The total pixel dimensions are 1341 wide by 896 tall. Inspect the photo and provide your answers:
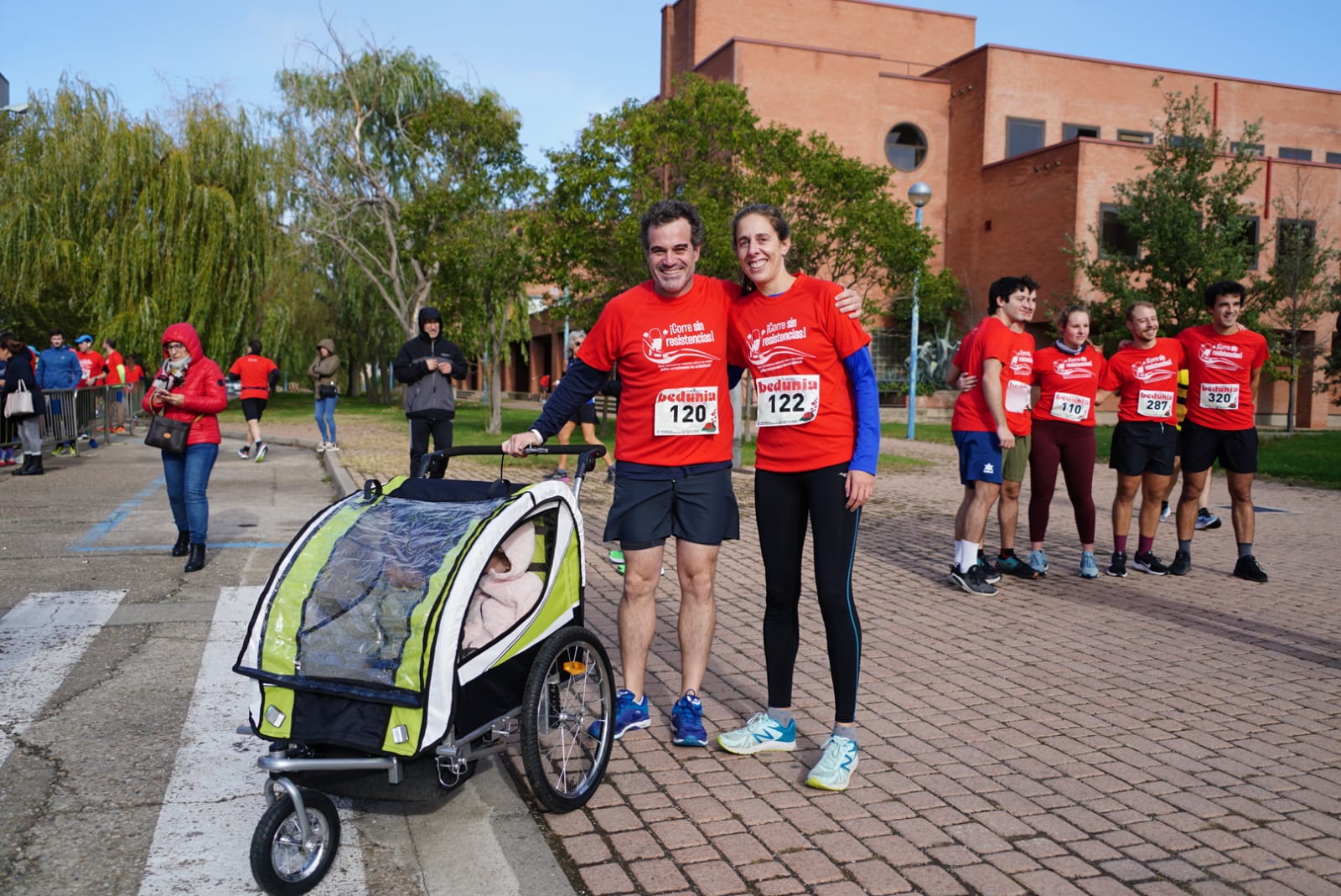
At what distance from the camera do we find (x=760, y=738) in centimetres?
425

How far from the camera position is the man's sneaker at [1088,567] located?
7980 mm

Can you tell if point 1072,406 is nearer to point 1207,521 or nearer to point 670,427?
point 1207,521

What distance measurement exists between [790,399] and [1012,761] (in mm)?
1696

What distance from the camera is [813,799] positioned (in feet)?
12.5

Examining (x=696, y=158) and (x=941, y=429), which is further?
(x=941, y=429)

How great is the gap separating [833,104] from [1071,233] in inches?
350

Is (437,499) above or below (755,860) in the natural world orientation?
above

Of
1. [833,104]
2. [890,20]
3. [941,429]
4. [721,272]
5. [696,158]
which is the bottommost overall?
[941,429]

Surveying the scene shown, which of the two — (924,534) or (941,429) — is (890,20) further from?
(924,534)

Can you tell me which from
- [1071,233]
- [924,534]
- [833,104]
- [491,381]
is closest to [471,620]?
[924,534]

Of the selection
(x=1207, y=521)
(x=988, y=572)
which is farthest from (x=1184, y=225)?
(x=988, y=572)

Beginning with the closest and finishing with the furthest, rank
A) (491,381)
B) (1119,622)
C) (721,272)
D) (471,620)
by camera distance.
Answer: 1. (471,620)
2. (1119,622)
3. (721,272)
4. (491,381)

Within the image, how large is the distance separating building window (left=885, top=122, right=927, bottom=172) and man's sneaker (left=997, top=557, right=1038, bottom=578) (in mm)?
31474

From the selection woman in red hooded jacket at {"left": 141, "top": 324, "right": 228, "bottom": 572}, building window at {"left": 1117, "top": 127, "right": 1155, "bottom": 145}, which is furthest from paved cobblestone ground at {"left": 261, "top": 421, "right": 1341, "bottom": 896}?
building window at {"left": 1117, "top": 127, "right": 1155, "bottom": 145}
